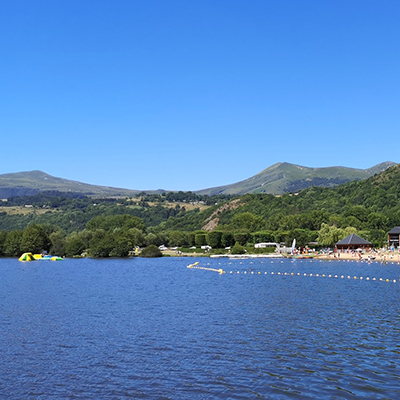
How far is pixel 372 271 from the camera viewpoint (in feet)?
318

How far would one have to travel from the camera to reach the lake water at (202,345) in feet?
85.3

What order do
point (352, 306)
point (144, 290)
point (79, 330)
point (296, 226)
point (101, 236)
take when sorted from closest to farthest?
point (79, 330)
point (352, 306)
point (144, 290)
point (101, 236)
point (296, 226)

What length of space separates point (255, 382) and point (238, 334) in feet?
37.4

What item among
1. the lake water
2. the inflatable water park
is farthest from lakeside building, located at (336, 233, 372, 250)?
the lake water

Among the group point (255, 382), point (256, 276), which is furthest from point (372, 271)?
point (255, 382)

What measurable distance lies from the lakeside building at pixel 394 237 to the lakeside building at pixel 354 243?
1035cm

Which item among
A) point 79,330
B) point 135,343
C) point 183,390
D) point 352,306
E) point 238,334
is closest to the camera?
point 183,390

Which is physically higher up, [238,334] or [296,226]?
[296,226]

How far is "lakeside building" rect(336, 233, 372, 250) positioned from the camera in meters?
154

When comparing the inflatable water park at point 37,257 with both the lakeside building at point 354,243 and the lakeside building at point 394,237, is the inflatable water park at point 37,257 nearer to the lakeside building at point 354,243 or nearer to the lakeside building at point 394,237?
the lakeside building at point 354,243

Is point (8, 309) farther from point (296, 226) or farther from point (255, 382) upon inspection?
point (296, 226)

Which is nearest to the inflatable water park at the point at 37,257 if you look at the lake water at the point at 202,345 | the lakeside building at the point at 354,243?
the lakeside building at the point at 354,243

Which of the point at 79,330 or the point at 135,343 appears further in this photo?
the point at 79,330

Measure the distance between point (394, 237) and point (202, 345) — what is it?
5616 inches
